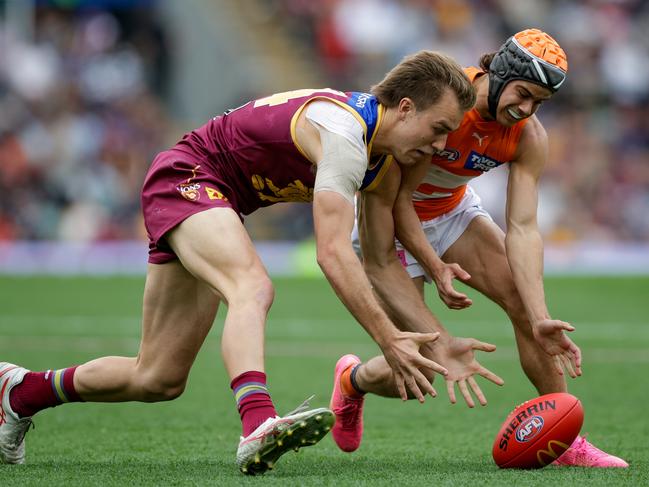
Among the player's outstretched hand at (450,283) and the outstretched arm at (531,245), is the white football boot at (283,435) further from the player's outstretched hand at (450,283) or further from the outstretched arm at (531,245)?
the outstretched arm at (531,245)

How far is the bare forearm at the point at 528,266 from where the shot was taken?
5.89 metres

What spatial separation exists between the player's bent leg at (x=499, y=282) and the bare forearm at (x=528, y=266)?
27 centimetres

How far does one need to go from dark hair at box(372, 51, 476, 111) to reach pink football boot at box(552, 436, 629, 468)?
1802 mm

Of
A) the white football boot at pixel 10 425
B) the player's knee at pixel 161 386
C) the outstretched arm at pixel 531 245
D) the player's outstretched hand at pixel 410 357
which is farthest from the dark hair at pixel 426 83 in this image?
the white football boot at pixel 10 425

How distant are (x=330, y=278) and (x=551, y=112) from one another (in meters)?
16.9

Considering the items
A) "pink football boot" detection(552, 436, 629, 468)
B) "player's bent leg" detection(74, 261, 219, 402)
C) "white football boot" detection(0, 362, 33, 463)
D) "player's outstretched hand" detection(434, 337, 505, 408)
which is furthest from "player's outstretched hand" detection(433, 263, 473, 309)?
"white football boot" detection(0, 362, 33, 463)

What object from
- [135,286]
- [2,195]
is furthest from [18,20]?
[135,286]

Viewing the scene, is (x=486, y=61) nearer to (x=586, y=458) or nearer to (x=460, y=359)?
(x=460, y=359)

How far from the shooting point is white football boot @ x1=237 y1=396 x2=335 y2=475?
4.66 meters

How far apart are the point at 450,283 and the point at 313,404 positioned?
8.66 feet

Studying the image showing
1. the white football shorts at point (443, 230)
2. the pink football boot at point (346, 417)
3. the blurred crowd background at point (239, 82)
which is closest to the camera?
the pink football boot at point (346, 417)

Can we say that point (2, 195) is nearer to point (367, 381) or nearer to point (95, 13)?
point (95, 13)

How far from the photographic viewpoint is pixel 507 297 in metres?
6.28

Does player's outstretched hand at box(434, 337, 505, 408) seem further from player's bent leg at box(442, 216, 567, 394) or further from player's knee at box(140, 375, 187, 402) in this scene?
player's knee at box(140, 375, 187, 402)
